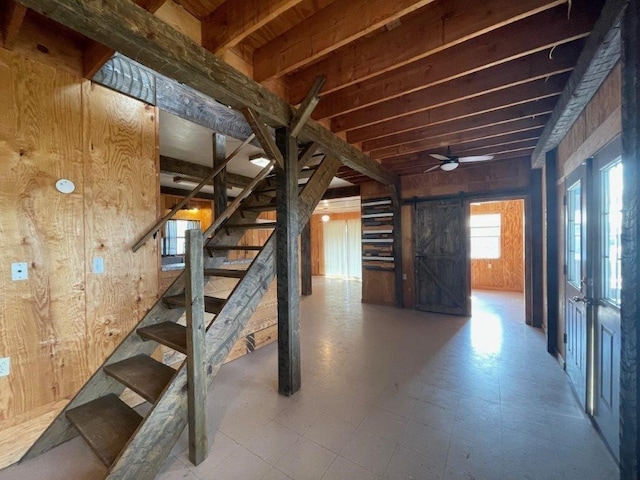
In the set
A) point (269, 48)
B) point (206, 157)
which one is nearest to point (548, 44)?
point (269, 48)

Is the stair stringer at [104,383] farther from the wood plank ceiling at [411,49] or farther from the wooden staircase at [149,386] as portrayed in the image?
the wood plank ceiling at [411,49]

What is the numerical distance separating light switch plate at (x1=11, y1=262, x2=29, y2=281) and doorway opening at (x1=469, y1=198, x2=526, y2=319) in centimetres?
750

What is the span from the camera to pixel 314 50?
1.85 meters

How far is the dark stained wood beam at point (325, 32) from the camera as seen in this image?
5.22 feet

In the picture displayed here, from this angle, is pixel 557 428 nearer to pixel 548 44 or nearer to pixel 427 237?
pixel 548 44

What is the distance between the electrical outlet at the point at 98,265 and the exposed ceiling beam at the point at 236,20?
1749 mm

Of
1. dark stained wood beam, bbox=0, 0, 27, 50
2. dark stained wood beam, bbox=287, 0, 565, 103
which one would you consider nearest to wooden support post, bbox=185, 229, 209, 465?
dark stained wood beam, bbox=0, 0, 27, 50

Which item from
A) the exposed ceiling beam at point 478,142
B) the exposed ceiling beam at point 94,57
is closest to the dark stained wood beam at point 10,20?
the exposed ceiling beam at point 94,57

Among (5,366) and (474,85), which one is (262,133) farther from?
(5,366)

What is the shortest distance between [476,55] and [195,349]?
2830 mm

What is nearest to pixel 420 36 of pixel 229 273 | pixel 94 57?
pixel 229 273

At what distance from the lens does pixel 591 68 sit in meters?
1.74

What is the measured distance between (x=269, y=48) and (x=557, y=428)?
355cm

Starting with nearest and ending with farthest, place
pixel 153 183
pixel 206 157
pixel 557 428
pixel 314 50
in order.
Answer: pixel 314 50
pixel 557 428
pixel 153 183
pixel 206 157
